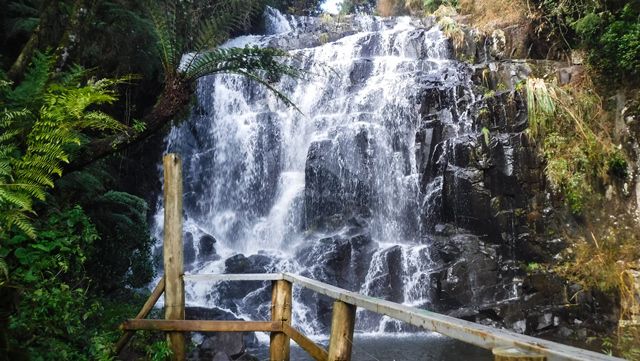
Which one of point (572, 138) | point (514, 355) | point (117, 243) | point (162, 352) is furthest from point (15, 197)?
point (572, 138)

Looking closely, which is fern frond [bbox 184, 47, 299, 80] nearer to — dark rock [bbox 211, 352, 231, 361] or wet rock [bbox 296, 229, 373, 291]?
dark rock [bbox 211, 352, 231, 361]

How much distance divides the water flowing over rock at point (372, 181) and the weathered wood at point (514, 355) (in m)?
8.68

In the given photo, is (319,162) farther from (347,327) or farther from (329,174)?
(347,327)

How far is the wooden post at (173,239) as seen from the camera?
4.33 metres

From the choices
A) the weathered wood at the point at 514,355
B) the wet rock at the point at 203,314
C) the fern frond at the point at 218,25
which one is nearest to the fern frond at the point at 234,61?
the fern frond at the point at 218,25

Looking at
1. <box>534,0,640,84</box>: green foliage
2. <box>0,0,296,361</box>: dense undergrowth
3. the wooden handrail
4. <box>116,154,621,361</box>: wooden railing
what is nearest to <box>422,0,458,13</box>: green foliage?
<box>534,0,640,84</box>: green foliage

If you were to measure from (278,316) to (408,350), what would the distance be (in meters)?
4.84

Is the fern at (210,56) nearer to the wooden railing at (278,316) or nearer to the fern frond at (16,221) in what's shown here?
the wooden railing at (278,316)

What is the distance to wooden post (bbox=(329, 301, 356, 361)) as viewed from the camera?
245cm

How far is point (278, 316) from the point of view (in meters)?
3.85

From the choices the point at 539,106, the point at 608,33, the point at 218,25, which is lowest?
the point at 539,106

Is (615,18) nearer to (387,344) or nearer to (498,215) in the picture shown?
(498,215)

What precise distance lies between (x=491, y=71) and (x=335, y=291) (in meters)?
12.3

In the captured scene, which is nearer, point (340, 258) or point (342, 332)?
point (342, 332)
